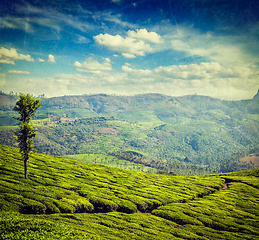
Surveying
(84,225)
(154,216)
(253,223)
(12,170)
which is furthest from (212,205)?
(12,170)

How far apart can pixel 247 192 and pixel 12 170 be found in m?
123

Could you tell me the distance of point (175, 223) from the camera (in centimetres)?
5150

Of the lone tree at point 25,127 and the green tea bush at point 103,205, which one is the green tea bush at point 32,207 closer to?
the lone tree at point 25,127

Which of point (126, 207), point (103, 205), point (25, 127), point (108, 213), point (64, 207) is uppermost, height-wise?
point (25, 127)

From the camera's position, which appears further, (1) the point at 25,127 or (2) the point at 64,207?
(1) the point at 25,127

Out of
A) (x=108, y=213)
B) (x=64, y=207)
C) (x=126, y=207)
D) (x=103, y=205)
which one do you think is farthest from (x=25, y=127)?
(x=126, y=207)

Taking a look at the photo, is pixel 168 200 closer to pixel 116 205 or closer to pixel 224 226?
pixel 224 226

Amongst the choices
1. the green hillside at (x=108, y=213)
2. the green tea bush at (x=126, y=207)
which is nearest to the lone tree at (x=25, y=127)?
the green hillside at (x=108, y=213)

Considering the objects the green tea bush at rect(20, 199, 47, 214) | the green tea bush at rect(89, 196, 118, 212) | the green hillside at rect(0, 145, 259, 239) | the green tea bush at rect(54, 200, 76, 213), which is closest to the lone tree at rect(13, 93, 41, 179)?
the green hillside at rect(0, 145, 259, 239)

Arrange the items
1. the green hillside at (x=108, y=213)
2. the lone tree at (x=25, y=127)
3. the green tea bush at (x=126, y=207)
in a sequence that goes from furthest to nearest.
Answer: the green tea bush at (x=126, y=207), the lone tree at (x=25, y=127), the green hillside at (x=108, y=213)

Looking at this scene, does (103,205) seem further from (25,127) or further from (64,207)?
(25,127)

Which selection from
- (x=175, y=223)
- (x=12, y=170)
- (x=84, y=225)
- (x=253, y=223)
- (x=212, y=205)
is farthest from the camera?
(x=212, y=205)

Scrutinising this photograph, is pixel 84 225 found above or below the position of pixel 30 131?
below

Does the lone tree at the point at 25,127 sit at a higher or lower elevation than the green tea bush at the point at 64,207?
higher
